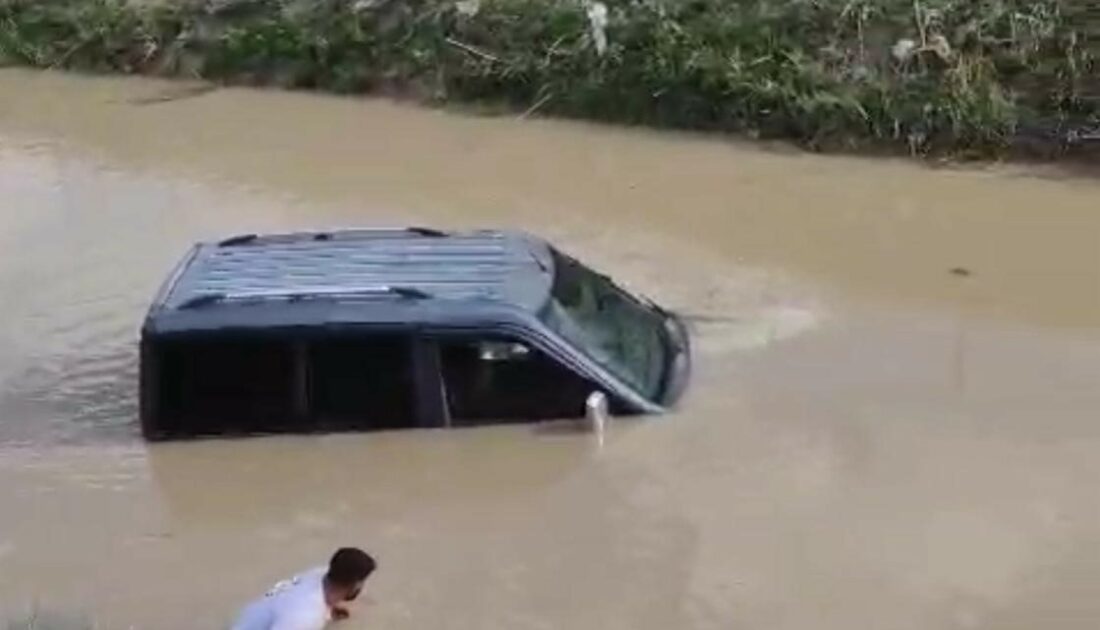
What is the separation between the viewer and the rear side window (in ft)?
29.3

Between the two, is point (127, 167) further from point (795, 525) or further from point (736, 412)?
point (795, 525)

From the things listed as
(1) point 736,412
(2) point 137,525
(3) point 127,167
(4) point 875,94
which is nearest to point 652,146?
(4) point 875,94

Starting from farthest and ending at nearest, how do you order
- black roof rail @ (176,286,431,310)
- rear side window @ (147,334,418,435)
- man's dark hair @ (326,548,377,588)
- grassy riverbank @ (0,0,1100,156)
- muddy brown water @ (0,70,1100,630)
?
1. grassy riverbank @ (0,0,1100,156)
2. black roof rail @ (176,286,431,310)
3. rear side window @ (147,334,418,435)
4. muddy brown water @ (0,70,1100,630)
5. man's dark hair @ (326,548,377,588)

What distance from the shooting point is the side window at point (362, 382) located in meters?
8.91

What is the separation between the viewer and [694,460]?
8.95m

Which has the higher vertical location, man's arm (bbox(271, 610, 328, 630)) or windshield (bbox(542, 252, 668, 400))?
windshield (bbox(542, 252, 668, 400))

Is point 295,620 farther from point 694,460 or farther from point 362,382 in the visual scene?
point 694,460

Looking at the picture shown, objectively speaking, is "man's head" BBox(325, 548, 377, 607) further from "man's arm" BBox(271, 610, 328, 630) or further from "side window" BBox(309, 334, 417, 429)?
"side window" BBox(309, 334, 417, 429)

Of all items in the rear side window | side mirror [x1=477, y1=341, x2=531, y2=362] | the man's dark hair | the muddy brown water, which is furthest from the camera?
the rear side window

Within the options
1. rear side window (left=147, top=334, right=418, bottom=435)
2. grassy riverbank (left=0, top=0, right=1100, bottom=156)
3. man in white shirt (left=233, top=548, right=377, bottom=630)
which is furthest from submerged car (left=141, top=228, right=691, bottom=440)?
grassy riverbank (left=0, top=0, right=1100, bottom=156)

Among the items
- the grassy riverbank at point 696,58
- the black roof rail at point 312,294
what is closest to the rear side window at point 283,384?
the black roof rail at point 312,294

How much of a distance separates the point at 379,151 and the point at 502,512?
743 cm

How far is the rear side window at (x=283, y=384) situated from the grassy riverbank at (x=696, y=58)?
7.06m

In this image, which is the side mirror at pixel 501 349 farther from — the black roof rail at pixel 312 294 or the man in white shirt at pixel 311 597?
the man in white shirt at pixel 311 597
